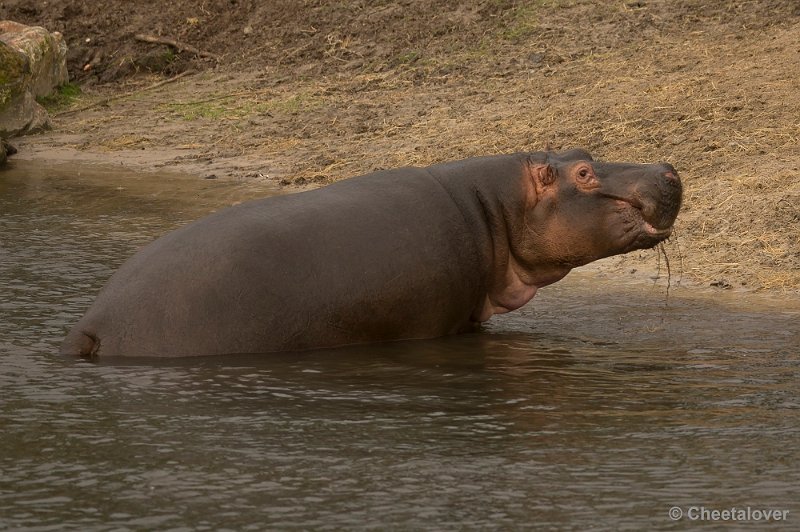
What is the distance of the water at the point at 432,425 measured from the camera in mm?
4855

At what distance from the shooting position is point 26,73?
574 inches

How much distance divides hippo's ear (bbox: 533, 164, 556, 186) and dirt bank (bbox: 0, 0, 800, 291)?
59.5 inches

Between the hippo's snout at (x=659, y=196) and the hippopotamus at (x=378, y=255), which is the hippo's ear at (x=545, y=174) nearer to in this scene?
the hippopotamus at (x=378, y=255)

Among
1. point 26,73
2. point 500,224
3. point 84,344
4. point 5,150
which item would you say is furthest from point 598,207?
Answer: point 26,73

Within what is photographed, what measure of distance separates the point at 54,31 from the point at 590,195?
11.9 m

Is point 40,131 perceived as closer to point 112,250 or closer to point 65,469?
point 112,250

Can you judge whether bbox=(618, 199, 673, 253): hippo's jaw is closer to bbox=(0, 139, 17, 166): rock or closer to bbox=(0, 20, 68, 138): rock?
bbox=(0, 139, 17, 166): rock

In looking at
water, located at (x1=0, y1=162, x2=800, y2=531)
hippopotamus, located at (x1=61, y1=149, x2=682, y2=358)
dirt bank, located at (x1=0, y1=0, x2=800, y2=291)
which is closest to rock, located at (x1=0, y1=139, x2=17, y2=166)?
dirt bank, located at (x1=0, y1=0, x2=800, y2=291)

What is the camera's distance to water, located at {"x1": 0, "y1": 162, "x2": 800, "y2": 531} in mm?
4855

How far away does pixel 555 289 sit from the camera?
869 centimetres

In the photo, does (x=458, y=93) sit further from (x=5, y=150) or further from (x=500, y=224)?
(x=500, y=224)

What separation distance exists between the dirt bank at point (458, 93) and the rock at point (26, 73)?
0.85ft

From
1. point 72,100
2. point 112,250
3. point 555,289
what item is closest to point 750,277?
point 555,289

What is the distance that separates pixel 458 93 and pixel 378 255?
6.76 metres
